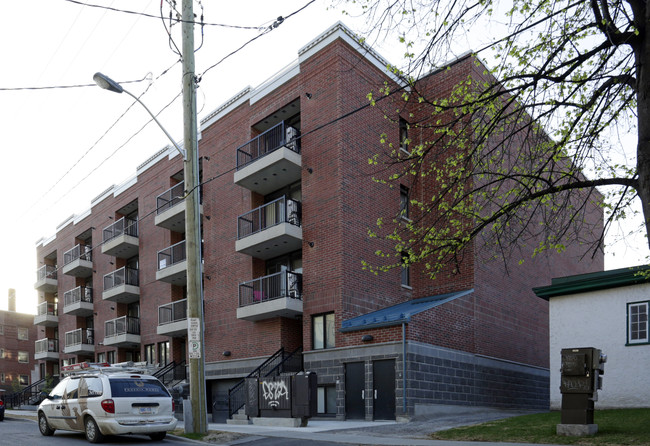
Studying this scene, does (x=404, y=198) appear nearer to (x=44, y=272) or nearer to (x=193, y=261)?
(x=193, y=261)

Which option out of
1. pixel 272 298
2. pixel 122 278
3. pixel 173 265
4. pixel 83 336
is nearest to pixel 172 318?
pixel 173 265

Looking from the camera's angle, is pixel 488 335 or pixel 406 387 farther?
pixel 488 335

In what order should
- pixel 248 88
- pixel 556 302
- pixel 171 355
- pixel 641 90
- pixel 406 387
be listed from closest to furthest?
pixel 641 90
pixel 406 387
pixel 556 302
pixel 248 88
pixel 171 355

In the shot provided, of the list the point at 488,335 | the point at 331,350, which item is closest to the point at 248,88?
the point at 331,350

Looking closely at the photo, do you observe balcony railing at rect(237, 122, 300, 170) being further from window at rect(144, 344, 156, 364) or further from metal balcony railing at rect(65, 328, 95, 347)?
metal balcony railing at rect(65, 328, 95, 347)

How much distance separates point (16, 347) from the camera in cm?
6531

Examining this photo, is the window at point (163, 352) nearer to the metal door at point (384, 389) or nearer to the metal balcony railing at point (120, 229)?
the metal balcony railing at point (120, 229)

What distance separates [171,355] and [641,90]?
27.2 m

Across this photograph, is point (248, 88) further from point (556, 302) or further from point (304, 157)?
point (556, 302)

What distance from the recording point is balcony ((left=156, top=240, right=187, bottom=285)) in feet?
97.1

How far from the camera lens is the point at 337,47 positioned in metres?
23.2

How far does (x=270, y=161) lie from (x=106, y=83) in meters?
9.40

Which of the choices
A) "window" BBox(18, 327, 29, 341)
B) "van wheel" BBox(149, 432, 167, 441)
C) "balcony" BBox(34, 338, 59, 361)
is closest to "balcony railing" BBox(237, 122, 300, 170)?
"van wheel" BBox(149, 432, 167, 441)

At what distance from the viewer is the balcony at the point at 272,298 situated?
74.3ft
